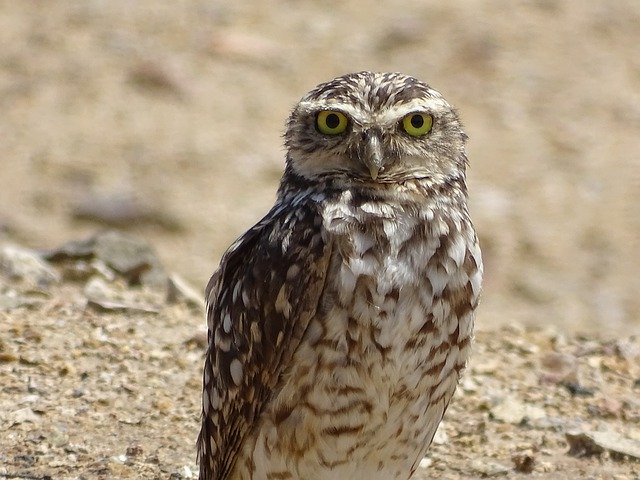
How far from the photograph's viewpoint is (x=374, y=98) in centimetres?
463

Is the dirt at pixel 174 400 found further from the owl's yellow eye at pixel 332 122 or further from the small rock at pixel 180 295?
the owl's yellow eye at pixel 332 122

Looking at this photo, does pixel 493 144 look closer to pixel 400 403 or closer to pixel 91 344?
pixel 91 344

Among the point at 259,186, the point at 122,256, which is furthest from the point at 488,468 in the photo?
the point at 259,186

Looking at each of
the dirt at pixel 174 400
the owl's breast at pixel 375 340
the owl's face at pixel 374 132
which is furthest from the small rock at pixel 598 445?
the owl's face at pixel 374 132

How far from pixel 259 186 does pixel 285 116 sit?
1156mm

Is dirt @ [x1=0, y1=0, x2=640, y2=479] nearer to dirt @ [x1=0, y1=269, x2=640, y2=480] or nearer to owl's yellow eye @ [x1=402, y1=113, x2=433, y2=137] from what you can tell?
dirt @ [x1=0, y1=269, x2=640, y2=480]

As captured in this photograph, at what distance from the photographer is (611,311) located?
10.1 meters

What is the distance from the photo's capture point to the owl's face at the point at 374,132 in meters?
4.59

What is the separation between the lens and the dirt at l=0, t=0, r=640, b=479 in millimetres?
5754

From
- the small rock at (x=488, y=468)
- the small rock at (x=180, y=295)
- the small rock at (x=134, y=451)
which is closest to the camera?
the small rock at (x=134, y=451)

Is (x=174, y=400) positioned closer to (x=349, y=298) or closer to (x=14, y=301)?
(x=14, y=301)

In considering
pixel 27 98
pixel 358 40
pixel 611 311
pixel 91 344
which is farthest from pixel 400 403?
pixel 358 40

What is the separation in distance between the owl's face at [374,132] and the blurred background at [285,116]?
180 inches

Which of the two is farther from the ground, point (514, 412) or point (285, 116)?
point (285, 116)
